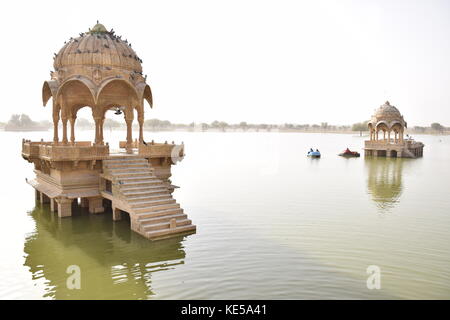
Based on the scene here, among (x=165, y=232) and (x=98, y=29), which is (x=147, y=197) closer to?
(x=165, y=232)

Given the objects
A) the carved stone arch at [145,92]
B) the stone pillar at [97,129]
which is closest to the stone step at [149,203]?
the carved stone arch at [145,92]

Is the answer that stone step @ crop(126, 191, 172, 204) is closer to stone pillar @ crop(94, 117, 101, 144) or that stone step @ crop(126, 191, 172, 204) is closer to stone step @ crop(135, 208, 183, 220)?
stone step @ crop(135, 208, 183, 220)

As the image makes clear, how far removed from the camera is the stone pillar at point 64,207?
1658 cm

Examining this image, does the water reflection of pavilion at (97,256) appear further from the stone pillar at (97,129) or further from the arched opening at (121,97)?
the arched opening at (121,97)

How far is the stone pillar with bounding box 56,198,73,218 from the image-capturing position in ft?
54.4

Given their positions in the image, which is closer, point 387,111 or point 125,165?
point 125,165

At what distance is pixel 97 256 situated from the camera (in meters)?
12.3

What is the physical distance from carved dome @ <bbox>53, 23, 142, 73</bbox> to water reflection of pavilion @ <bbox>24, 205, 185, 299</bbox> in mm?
7241

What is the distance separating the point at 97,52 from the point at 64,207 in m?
7.28

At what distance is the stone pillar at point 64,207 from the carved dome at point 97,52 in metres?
6.27

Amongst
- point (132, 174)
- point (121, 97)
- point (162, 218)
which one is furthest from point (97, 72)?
point (162, 218)

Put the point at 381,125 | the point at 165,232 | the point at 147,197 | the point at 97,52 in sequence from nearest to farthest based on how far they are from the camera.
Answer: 1. the point at 165,232
2. the point at 147,197
3. the point at 97,52
4. the point at 381,125
